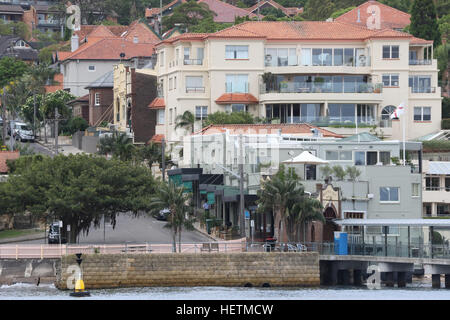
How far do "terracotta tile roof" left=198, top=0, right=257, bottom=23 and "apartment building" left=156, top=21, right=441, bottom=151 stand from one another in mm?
71670

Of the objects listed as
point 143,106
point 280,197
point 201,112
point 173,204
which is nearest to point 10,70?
point 143,106

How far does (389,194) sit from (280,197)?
37.5 feet

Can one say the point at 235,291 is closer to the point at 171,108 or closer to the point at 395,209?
the point at 395,209

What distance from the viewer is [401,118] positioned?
115m

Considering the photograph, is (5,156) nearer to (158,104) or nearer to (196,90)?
(196,90)

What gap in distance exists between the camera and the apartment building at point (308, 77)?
114 m

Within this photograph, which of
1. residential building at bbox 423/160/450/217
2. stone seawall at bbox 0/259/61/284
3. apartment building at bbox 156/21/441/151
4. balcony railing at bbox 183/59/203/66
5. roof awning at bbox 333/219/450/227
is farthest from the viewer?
balcony railing at bbox 183/59/203/66

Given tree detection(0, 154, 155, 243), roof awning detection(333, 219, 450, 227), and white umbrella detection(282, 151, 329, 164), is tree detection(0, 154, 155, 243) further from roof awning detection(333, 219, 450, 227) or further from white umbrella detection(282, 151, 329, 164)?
roof awning detection(333, 219, 450, 227)

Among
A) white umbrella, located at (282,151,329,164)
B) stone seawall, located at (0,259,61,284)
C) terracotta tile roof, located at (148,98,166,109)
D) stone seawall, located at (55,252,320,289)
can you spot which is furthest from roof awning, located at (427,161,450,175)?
stone seawall, located at (0,259,61,284)

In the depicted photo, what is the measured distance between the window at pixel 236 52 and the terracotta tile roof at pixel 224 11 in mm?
73691

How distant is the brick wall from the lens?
12625cm

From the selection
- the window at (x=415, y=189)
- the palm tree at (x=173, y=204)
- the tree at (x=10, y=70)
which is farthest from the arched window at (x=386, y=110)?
the tree at (x=10, y=70)

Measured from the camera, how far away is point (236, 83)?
11581 centimetres

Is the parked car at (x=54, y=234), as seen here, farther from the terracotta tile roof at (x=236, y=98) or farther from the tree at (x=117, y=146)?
the terracotta tile roof at (x=236, y=98)
